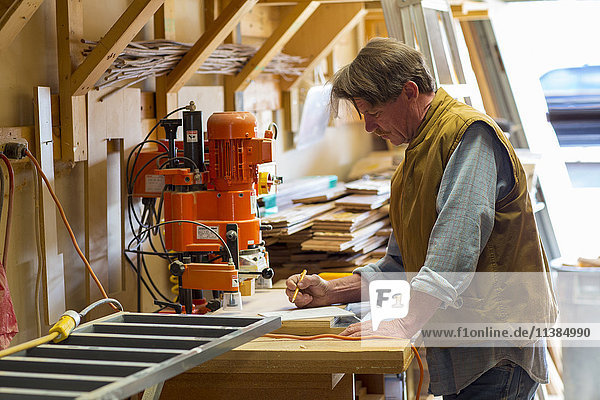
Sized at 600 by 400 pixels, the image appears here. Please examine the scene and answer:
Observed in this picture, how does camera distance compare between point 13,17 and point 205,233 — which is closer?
point 13,17

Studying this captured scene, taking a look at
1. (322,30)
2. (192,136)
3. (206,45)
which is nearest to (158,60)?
(206,45)

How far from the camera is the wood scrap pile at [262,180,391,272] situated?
11.0ft

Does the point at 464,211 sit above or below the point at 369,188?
below

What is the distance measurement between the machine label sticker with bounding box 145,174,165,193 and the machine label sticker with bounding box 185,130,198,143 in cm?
36

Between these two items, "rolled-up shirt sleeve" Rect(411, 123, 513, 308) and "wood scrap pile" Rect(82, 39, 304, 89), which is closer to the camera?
"rolled-up shirt sleeve" Rect(411, 123, 513, 308)

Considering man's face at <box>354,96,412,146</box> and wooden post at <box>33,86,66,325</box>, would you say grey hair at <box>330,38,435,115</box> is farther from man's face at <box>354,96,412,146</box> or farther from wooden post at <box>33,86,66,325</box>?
wooden post at <box>33,86,66,325</box>

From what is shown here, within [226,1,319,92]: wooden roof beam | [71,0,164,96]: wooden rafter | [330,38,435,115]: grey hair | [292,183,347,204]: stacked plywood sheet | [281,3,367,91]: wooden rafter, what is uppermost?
[281,3,367,91]: wooden rafter

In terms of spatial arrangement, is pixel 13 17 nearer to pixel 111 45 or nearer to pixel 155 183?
pixel 111 45

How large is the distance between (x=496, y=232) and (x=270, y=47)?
1969 millimetres

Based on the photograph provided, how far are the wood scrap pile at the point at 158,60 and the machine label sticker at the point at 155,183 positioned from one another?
14.1 inches

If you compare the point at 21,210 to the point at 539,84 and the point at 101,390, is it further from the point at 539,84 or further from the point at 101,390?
the point at 539,84

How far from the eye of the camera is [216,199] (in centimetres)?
244

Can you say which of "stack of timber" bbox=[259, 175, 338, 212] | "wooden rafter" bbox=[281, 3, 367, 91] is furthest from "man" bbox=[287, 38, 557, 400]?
"wooden rafter" bbox=[281, 3, 367, 91]

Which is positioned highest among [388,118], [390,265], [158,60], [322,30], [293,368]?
[322,30]
